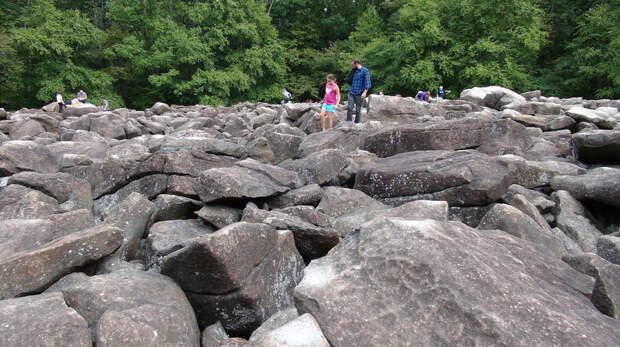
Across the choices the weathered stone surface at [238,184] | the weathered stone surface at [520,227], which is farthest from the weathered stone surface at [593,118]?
the weathered stone surface at [238,184]

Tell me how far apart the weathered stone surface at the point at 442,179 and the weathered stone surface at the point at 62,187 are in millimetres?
3416

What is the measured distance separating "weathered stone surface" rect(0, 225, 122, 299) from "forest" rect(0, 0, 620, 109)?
86.1 ft

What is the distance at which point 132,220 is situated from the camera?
4.76 m

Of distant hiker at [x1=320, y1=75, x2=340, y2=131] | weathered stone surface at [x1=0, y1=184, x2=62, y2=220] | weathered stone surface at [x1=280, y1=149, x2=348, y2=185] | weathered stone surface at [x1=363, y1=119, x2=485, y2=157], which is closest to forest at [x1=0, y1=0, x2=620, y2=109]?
distant hiker at [x1=320, y1=75, x2=340, y2=131]

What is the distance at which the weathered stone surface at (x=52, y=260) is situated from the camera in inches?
131

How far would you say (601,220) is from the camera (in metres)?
5.46

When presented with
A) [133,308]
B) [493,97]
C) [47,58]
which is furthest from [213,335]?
[47,58]

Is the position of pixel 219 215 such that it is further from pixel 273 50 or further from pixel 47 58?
pixel 273 50

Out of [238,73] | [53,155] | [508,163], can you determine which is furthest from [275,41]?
[508,163]

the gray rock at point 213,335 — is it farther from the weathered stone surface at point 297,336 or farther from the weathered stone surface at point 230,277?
the weathered stone surface at point 297,336

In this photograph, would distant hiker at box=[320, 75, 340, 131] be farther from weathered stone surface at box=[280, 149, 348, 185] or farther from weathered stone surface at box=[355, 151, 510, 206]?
weathered stone surface at box=[355, 151, 510, 206]

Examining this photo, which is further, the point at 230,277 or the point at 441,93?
the point at 441,93

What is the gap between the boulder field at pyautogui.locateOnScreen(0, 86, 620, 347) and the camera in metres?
2.54

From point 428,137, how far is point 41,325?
5462 mm
